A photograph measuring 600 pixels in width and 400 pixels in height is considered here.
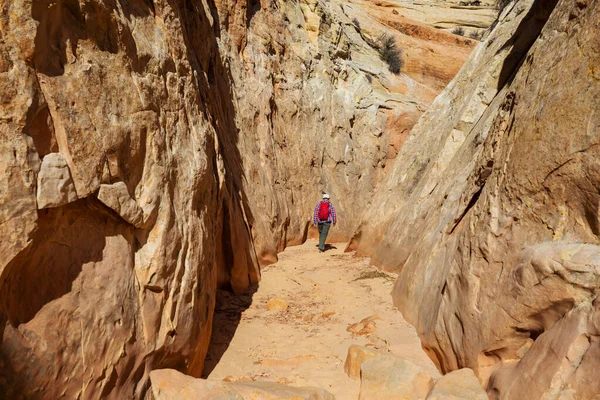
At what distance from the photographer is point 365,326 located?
18.9ft

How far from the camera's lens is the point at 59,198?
2963mm

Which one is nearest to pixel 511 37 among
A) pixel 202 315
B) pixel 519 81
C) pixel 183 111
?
pixel 519 81

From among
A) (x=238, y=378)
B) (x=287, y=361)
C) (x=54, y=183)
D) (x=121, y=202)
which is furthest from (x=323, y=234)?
(x=54, y=183)

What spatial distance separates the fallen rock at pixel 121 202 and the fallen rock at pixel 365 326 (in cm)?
328

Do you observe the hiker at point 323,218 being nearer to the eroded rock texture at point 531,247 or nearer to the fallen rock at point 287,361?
the eroded rock texture at point 531,247

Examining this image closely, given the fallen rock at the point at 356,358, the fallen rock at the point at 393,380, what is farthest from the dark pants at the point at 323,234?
the fallen rock at the point at 393,380

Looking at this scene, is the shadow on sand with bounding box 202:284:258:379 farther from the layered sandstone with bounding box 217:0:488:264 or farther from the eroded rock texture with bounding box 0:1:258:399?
the layered sandstone with bounding box 217:0:488:264

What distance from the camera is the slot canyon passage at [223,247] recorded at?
2.87 metres

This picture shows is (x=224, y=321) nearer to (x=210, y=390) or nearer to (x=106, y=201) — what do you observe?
(x=210, y=390)

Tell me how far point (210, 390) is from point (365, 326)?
2.77m

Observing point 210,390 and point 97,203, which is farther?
point 210,390

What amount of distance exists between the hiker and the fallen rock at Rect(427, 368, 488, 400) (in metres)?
7.52

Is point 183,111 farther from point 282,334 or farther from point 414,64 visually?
point 414,64

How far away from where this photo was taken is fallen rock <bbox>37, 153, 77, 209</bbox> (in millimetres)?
2858
